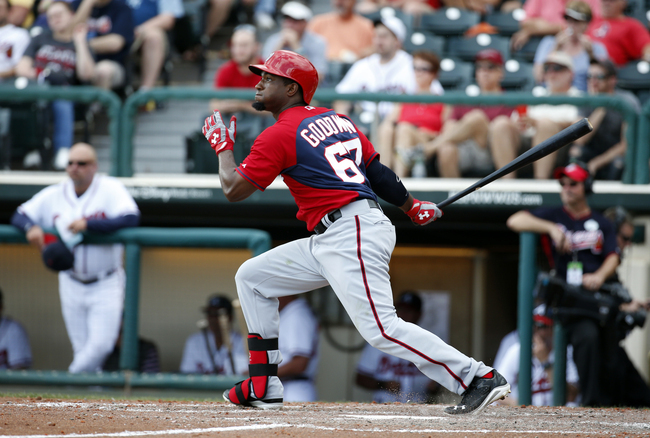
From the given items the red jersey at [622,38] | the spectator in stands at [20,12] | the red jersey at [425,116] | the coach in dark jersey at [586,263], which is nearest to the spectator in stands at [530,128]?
the red jersey at [425,116]

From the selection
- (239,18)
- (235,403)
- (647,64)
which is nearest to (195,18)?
(239,18)

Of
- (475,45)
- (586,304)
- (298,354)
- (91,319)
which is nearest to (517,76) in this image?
(475,45)

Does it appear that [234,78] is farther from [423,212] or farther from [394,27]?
[423,212]

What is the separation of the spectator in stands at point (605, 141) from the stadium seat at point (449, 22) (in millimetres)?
2634

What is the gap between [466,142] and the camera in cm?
636

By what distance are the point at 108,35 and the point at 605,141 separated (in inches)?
175

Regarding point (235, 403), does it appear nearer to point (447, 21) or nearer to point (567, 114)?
point (567, 114)

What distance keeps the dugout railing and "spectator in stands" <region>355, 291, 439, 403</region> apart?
1.88m

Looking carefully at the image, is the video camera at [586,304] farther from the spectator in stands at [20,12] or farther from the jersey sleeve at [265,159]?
the spectator in stands at [20,12]

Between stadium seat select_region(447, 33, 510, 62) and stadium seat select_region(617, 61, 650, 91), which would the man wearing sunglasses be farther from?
stadium seat select_region(617, 61, 650, 91)

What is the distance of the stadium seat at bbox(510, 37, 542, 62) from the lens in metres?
8.37

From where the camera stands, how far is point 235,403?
3857 mm

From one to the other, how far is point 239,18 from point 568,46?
396cm

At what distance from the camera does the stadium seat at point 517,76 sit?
780cm
